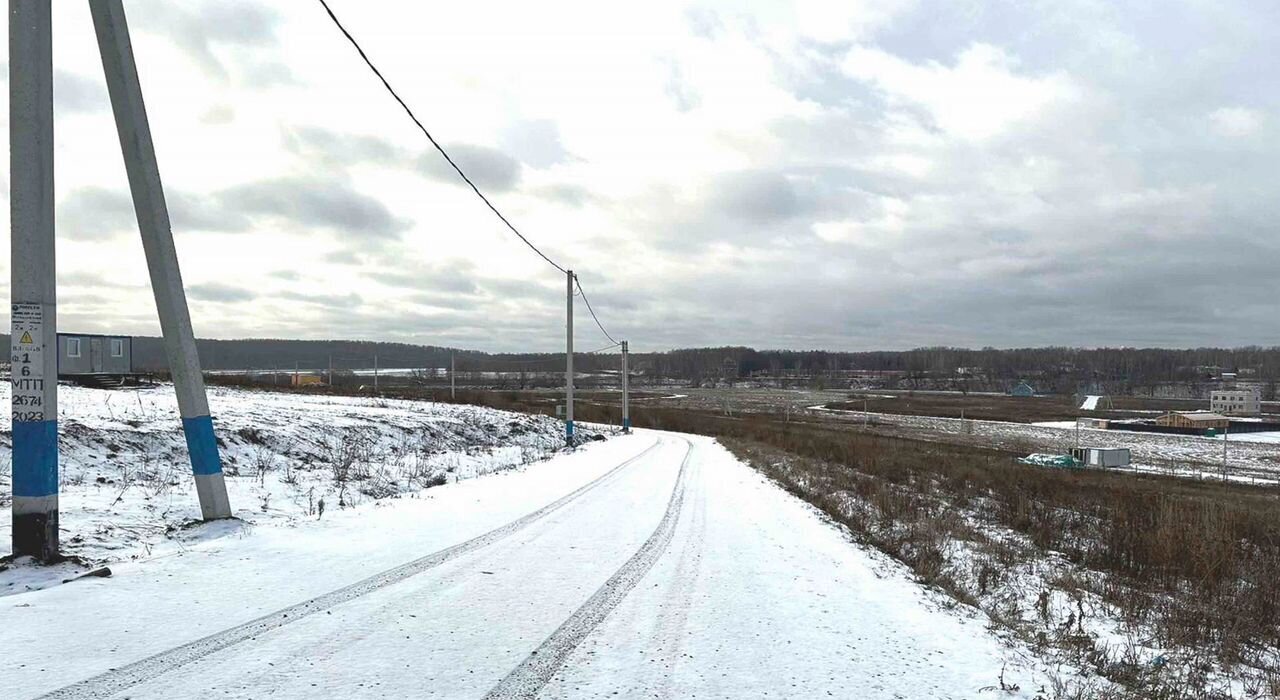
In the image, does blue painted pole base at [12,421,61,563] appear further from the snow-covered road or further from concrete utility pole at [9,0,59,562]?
the snow-covered road

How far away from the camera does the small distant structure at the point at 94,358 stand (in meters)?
30.6

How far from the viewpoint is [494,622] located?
18.7ft

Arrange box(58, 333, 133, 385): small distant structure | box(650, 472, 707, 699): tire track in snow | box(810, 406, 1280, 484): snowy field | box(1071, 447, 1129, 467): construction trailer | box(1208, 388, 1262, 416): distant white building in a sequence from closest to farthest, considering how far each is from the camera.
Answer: box(650, 472, 707, 699): tire track in snow → box(58, 333, 133, 385): small distant structure → box(1071, 447, 1129, 467): construction trailer → box(810, 406, 1280, 484): snowy field → box(1208, 388, 1262, 416): distant white building

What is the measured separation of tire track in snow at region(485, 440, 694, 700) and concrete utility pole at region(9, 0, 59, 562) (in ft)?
16.8

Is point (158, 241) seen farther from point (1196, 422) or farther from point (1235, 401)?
point (1235, 401)

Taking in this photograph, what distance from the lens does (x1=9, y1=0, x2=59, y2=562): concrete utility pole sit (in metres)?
6.87

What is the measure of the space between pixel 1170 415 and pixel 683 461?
95895 mm

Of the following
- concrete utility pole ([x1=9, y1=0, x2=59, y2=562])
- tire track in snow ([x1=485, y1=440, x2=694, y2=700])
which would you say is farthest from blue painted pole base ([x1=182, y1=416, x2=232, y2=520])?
tire track in snow ([x1=485, y1=440, x2=694, y2=700])

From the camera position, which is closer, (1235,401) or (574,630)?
(574,630)

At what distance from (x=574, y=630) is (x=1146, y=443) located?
8509 centimetres

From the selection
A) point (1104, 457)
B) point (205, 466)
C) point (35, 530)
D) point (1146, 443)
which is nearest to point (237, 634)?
point (35, 530)

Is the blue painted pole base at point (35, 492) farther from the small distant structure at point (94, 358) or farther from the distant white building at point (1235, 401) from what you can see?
the distant white building at point (1235, 401)

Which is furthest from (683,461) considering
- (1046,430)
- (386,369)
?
(386,369)

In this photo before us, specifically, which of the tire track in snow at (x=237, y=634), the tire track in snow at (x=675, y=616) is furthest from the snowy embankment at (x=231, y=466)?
the tire track in snow at (x=675, y=616)
